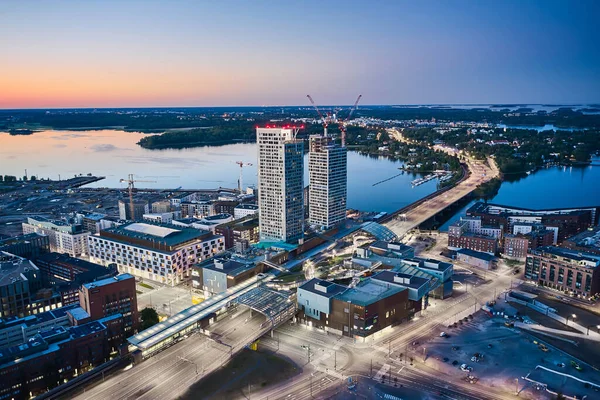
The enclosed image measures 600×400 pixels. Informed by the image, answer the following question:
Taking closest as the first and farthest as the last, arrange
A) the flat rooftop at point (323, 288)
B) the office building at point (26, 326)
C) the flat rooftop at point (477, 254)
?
1. the office building at point (26, 326)
2. the flat rooftop at point (323, 288)
3. the flat rooftop at point (477, 254)

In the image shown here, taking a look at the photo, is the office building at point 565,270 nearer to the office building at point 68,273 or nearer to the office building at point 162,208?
the office building at point 68,273

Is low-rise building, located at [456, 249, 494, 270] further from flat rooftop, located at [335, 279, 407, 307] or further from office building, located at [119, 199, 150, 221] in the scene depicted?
office building, located at [119, 199, 150, 221]

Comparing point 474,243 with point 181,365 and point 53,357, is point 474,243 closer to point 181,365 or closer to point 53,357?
point 181,365

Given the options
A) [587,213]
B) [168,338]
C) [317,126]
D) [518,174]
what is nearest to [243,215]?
[168,338]

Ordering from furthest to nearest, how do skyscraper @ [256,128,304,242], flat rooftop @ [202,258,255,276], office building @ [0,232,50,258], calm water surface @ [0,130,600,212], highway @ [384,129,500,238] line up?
1. calm water surface @ [0,130,600,212]
2. highway @ [384,129,500,238]
3. skyscraper @ [256,128,304,242]
4. office building @ [0,232,50,258]
5. flat rooftop @ [202,258,255,276]

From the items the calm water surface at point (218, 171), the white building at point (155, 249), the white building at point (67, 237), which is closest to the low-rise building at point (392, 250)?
the white building at point (155, 249)

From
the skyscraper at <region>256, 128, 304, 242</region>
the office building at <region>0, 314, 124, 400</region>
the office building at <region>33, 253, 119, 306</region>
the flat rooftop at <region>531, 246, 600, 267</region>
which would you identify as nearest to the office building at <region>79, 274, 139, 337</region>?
the office building at <region>0, 314, 124, 400</region>

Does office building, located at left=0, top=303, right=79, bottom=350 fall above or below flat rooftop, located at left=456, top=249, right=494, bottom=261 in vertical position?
above
